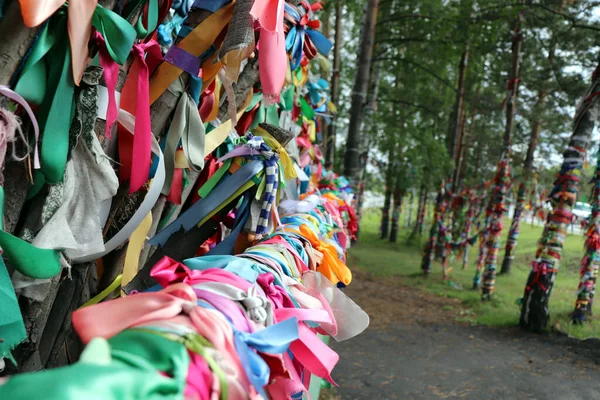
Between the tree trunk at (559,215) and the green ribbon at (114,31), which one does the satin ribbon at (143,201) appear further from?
the tree trunk at (559,215)

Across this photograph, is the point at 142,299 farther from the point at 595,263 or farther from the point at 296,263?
the point at 595,263

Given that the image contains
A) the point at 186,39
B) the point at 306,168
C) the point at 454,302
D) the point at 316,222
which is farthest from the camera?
the point at 454,302

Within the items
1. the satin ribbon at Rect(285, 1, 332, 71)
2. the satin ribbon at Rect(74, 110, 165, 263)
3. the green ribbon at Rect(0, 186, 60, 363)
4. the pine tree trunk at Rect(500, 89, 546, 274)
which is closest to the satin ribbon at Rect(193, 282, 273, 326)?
the green ribbon at Rect(0, 186, 60, 363)

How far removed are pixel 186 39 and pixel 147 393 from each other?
837mm

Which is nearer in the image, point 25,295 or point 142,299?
point 142,299

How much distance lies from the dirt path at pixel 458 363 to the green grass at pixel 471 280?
2.69ft

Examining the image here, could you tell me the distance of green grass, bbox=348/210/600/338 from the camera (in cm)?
757

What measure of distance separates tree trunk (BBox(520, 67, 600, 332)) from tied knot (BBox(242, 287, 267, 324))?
21.1 ft

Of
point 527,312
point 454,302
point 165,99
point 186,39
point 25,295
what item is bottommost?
point 454,302

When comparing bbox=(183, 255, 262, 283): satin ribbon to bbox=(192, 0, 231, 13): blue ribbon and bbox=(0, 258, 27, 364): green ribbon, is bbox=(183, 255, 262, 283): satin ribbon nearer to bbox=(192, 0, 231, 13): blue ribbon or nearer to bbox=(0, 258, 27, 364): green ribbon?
bbox=(0, 258, 27, 364): green ribbon

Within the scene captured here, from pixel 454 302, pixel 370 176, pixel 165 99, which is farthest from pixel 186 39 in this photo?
pixel 370 176

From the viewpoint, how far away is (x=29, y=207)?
0.96 meters

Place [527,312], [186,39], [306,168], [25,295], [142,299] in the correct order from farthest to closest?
[527,312]
[306,168]
[186,39]
[25,295]
[142,299]

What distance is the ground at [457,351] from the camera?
444 centimetres
